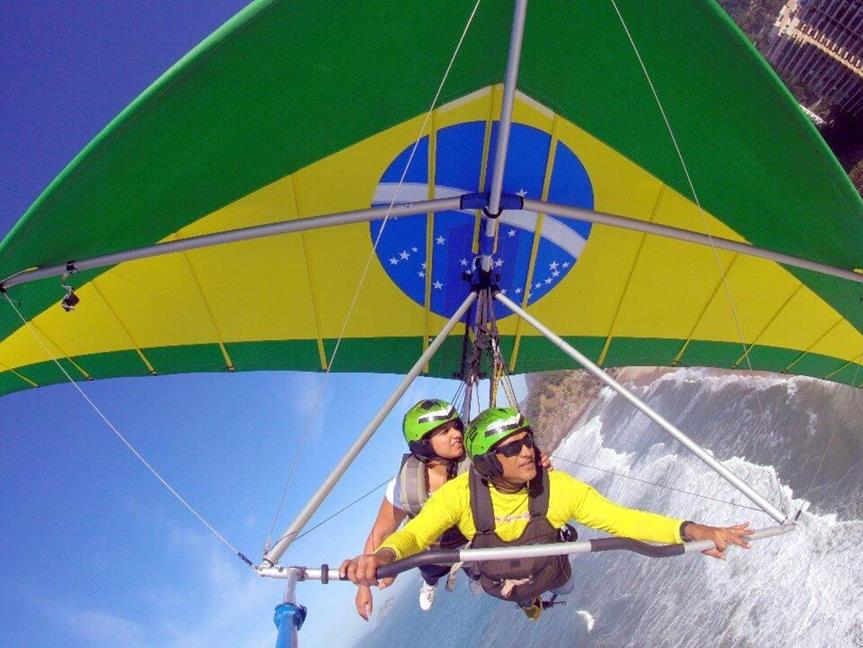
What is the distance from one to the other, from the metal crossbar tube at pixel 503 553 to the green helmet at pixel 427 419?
1.38 metres

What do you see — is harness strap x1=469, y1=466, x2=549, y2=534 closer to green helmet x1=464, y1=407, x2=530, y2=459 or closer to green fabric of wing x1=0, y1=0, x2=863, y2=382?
green helmet x1=464, y1=407, x2=530, y2=459

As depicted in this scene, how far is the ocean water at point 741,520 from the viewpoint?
13.9 metres

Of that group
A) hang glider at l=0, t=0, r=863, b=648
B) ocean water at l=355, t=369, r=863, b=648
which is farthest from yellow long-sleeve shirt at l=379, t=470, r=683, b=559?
ocean water at l=355, t=369, r=863, b=648

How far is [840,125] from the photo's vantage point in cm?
2648

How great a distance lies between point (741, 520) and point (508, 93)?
21.5 metres

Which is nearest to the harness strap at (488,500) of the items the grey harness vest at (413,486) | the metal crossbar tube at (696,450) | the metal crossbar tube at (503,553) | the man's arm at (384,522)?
the metal crossbar tube at (503,553)

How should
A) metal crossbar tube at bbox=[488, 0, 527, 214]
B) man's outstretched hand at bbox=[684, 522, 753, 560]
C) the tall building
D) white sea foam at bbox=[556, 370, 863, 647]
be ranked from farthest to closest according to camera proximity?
the tall building
white sea foam at bbox=[556, 370, 863, 647]
metal crossbar tube at bbox=[488, 0, 527, 214]
man's outstretched hand at bbox=[684, 522, 753, 560]

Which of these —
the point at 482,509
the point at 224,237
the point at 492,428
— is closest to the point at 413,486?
the point at 482,509

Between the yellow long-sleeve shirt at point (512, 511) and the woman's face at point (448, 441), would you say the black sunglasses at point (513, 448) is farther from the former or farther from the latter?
the woman's face at point (448, 441)

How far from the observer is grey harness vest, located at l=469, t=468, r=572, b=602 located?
9.53 feet

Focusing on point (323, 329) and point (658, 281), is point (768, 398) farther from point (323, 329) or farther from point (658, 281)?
point (323, 329)

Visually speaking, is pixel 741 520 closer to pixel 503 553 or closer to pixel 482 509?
pixel 482 509

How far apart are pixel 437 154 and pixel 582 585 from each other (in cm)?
4293

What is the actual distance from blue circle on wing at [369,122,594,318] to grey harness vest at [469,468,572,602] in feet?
7.55
